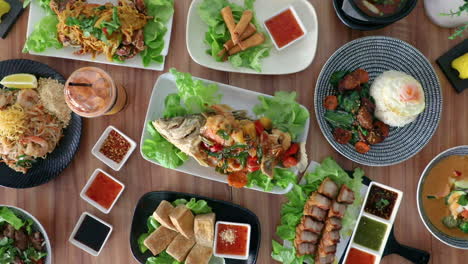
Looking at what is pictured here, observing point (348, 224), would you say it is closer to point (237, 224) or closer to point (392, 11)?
point (237, 224)

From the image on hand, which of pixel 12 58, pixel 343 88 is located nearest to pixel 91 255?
pixel 12 58

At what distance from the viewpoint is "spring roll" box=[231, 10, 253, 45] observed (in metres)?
2.21

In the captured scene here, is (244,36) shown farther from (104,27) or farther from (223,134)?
(104,27)

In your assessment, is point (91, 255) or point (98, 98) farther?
point (91, 255)

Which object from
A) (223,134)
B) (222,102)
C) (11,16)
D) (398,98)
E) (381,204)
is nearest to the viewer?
(223,134)

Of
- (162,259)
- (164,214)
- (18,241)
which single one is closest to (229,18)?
(164,214)

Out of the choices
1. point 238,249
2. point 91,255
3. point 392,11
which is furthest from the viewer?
point 91,255

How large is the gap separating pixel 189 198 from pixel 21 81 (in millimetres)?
1288

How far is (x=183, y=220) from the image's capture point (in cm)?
227

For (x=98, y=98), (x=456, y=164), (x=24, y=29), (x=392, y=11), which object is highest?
(x=392, y=11)

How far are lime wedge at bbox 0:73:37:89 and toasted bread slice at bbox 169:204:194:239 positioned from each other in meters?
1.20

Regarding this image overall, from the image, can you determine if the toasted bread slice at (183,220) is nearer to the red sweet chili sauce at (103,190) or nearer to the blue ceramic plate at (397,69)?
the red sweet chili sauce at (103,190)

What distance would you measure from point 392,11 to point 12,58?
2.46 metres

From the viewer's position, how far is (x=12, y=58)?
249 cm
